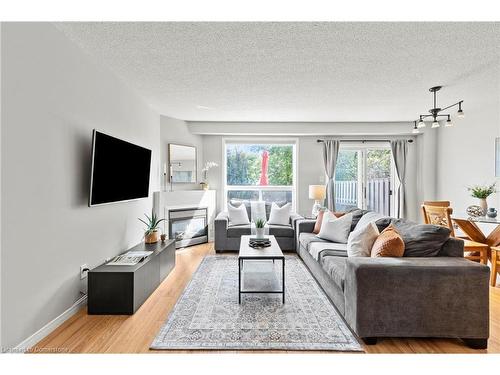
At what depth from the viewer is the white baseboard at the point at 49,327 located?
195 cm

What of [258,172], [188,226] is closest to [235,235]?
[188,226]

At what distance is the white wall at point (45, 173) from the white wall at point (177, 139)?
6.48 ft

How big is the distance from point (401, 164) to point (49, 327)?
627cm

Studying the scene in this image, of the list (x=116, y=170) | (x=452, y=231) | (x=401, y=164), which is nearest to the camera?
(x=116, y=170)

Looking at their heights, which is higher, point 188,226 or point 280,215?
point 280,215

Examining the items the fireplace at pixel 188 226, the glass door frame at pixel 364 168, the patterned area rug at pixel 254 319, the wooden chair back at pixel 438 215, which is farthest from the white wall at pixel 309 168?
the patterned area rug at pixel 254 319

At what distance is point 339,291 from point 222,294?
4.03 feet

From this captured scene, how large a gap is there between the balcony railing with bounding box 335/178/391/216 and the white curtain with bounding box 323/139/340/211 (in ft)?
0.68

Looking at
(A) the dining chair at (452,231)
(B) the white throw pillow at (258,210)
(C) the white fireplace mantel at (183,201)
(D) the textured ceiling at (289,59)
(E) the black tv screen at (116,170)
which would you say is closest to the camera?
(D) the textured ceiling at (289,59)

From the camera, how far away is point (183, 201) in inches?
204

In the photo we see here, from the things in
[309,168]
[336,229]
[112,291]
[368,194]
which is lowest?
[112,291]

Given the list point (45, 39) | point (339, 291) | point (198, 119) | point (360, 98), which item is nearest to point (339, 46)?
point (360, 98)

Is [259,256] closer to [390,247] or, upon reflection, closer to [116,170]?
[390,247]

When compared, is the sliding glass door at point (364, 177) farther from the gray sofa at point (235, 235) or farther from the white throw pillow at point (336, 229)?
the white throw pillow at point (336, 229)
